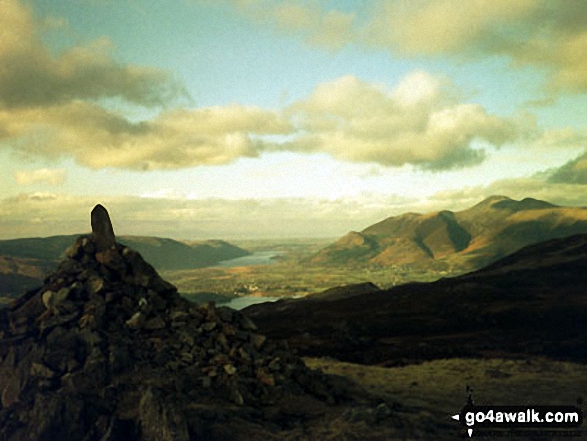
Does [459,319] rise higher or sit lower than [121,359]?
lower

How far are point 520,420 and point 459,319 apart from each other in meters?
40.8

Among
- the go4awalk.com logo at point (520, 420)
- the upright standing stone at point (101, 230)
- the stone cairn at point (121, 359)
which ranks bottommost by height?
the go4awalk.com logo at point (520, 420)

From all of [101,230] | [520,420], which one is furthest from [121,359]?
[520,420]

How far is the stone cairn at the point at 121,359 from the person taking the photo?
1991cm

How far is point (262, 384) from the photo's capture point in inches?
934

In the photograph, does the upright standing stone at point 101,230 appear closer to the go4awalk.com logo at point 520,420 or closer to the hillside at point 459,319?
the go4awalk.com logo at point 520,420

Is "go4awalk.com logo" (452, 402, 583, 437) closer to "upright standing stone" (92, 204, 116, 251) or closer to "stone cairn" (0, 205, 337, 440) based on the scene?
"stone cairn" (0, 205, 337, 440)

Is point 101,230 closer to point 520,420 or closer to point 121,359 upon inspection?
point 121,359

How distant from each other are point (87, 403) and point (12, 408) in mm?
4242

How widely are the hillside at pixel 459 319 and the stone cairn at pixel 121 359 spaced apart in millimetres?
21817

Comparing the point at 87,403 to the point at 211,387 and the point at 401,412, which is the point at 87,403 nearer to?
the point at 211,387

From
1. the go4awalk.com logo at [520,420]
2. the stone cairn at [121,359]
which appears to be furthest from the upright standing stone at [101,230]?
the go4awalk.com logo at [520,420]

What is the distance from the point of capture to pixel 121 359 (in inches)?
899

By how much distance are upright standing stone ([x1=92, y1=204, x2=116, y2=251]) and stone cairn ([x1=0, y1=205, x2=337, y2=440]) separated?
69mm
